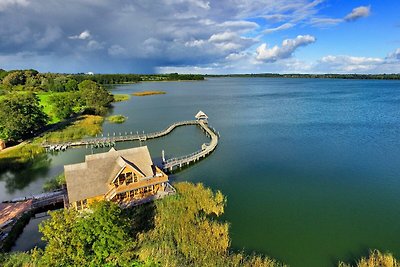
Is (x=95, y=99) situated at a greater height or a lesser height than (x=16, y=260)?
greater

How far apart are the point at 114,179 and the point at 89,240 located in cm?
950

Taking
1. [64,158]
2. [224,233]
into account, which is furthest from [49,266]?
[64,158]

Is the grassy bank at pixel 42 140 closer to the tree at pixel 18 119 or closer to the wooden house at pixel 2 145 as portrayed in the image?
the wooden house at pixel 2 145

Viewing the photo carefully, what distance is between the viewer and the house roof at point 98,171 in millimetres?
28078

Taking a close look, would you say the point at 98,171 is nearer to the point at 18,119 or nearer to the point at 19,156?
the point at 19,156

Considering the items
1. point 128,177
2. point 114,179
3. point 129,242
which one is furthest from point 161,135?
point 129,242

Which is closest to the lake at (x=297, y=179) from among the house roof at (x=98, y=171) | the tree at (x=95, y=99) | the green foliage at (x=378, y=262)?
the green foliage at (x=378, y=262)

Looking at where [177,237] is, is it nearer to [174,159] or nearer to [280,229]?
[280,229]

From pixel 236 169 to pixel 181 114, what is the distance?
4968 centimetres

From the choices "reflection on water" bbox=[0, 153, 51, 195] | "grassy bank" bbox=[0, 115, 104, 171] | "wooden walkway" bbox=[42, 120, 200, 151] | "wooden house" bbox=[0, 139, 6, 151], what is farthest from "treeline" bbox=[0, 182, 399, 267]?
"wooden house" bbox=[0, 139, 6, 151]

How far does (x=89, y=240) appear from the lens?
19.9m

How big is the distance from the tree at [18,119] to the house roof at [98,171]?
30773 mm

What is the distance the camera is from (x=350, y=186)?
36.8 metres

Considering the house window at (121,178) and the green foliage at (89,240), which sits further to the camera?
the house window at (121,178)
